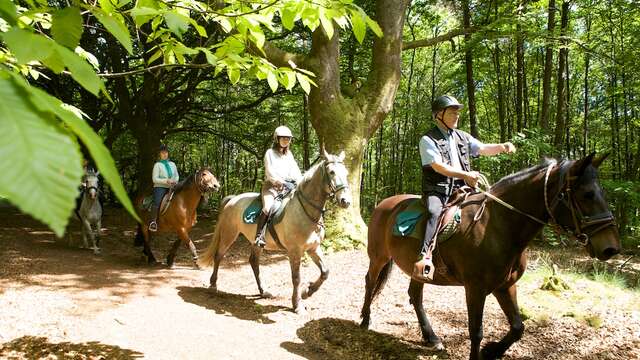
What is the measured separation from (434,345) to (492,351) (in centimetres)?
85

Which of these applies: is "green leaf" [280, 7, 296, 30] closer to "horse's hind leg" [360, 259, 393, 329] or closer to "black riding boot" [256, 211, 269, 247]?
"horse's hind leg" [360, 259, 393, 329]

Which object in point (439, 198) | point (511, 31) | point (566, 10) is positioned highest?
point (566, 10)

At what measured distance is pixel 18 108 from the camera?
62 cm

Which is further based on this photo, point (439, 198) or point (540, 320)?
point (540, 320)

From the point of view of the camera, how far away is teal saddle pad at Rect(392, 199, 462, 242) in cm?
479

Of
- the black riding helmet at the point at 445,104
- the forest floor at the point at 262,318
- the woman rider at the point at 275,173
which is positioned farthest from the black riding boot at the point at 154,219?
the black riding helmet at the point at 445,104

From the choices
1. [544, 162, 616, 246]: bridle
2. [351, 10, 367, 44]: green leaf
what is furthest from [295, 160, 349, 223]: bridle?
[351, 10, 367, 44]: green leaf

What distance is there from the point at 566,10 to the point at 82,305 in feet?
48.5

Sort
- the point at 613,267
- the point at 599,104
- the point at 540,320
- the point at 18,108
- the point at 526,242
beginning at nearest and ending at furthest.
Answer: the point at 18,108, the point at 526,242, the point at 540,320, the point at 613,267, the point at 599,104

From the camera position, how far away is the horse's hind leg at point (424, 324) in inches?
216

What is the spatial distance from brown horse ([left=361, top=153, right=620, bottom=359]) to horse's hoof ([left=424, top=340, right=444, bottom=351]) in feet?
2.27

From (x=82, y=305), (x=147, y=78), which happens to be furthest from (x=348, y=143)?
(x=147, y=78)

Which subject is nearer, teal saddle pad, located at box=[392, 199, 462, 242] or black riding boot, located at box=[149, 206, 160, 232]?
teal saddle pad, located at box=[392, 199, 462, 242]

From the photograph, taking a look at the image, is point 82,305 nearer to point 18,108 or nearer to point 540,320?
point 540,320
